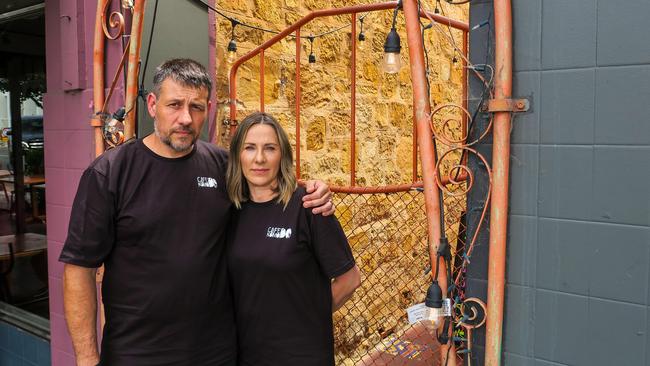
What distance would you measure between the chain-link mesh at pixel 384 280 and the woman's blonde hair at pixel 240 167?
7.10 ft

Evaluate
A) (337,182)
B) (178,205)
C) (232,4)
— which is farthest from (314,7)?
(178,205)

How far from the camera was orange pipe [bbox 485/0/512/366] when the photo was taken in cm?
176

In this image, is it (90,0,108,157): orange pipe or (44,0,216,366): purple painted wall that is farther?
(44,0,216,366): purple painted wall

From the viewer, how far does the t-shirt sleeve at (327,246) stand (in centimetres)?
205

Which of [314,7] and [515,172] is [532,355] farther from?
[314,7]

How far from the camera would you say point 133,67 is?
2559 millimetres

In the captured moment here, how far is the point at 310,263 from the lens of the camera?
208cm

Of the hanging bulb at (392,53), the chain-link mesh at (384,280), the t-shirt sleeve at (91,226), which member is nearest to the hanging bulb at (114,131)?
the t-shirt sleeve at (91,226)

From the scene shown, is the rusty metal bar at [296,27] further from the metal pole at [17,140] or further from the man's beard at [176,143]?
the metal pole at [17,140]

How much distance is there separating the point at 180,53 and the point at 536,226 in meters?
2.12

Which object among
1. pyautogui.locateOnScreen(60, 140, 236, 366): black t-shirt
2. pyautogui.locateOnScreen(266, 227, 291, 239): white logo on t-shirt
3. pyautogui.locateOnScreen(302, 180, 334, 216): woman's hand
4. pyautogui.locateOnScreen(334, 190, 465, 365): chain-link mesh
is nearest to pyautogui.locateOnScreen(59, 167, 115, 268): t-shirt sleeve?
pyautogui.locateOnScreen(60, 140, 236, 366): black t-shirt

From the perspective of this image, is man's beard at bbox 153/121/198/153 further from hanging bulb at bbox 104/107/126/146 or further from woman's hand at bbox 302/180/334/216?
hanging bulb at bbox 104/107/126/146

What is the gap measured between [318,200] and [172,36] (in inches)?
59.2

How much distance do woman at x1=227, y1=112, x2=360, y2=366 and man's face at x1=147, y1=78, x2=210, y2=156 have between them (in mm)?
185
